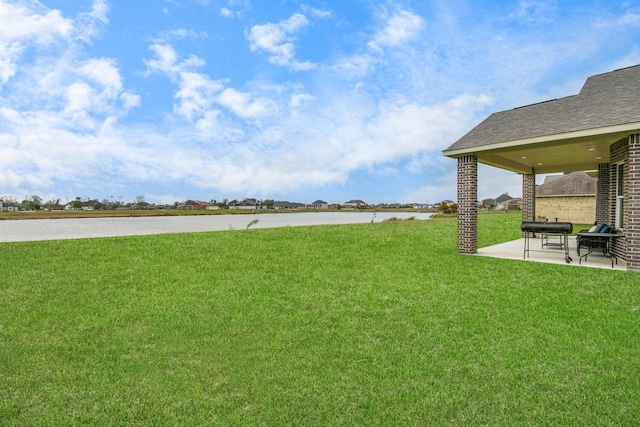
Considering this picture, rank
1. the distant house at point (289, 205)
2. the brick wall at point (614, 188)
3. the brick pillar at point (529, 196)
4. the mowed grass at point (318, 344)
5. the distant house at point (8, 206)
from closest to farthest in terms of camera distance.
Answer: the mowed grass at point (318, 344) < the brick wall at point (614, 188) < the brick pillar at point (529, 196) < the distant house at point (8, 206) < the distant house at point (289, 205)

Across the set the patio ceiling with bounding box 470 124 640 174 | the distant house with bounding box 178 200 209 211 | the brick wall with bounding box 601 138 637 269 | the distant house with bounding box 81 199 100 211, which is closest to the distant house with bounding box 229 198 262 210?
Result: the distant house with bounding box 178 200 209 211

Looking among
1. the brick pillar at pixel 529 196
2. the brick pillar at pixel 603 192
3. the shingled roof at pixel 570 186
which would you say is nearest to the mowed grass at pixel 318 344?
the brick pillar at pixel 529 196

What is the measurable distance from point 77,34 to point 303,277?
14.0 metres

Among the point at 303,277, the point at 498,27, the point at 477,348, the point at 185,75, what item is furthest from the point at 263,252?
the point at 498,27

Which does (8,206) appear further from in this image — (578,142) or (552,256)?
(578,142)

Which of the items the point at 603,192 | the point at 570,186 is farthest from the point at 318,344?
the point at 570,186

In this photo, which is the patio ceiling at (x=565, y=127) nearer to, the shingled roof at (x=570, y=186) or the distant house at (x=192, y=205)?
the shingled roof at (x=570, y=186)

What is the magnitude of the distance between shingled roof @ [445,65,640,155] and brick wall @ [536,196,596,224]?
18129mm

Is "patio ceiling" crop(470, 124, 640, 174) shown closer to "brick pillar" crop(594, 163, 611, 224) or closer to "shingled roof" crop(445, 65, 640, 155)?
"shingled roof" crop(445, 65, 640, 155)

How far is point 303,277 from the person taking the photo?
7363 mm

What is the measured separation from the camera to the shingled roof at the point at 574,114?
7562 mm

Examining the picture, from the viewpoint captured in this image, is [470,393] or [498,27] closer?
[470,393]

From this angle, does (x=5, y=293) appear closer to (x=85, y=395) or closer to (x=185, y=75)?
(x=85, y=395)

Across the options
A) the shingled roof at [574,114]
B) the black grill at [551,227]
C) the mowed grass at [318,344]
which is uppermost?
the shingled roof at [574,114]
